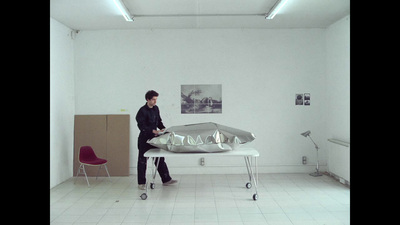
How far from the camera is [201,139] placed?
5723 millimetres

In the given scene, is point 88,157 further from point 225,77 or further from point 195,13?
point 195,13

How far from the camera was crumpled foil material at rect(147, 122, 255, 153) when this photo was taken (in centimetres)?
568

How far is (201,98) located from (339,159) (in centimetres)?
299

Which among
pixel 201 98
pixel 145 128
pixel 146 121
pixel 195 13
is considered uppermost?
Answer: pixel 195 13

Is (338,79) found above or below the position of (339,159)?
above

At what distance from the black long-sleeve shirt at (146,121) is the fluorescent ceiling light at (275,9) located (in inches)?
103

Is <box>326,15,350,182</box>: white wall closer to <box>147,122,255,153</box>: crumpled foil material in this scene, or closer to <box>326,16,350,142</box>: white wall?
<box>326,16,350,142</box>: white wall

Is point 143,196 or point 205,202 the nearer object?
point 205,202

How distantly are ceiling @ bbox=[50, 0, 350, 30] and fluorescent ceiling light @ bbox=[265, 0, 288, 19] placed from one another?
0.08 meters

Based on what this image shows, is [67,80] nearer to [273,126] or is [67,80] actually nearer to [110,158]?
[110,158]

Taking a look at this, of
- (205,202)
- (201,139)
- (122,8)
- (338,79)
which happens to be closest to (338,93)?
(338,79)

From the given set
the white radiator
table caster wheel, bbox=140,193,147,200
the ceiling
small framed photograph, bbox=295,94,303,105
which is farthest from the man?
the white radiator
